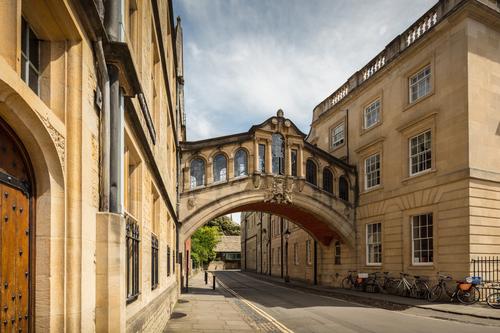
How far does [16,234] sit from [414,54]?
19.1 meters

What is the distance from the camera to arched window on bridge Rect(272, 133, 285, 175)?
72.5 feet

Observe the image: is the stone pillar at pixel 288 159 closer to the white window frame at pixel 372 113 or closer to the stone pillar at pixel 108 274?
the white window frame at pixel 372 113

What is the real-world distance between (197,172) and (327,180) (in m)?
7.55

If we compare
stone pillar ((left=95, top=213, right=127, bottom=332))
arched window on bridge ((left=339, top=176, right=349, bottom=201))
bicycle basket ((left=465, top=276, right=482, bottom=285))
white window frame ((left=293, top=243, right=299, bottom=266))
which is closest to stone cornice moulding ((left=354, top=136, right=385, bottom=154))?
arched window on bridge ((left=339, top=176, right=349, bottom=201))

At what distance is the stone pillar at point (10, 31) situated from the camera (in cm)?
249

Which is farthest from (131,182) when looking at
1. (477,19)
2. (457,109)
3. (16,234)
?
(477,19)

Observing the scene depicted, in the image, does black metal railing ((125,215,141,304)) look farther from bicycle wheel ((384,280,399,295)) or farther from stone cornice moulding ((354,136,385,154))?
stone cornice moulding ((354,136,385,154))

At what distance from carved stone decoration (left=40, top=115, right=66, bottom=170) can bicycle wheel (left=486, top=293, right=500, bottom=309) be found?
14342 millimetres

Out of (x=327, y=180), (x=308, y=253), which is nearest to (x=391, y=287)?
(x=327, y=180)

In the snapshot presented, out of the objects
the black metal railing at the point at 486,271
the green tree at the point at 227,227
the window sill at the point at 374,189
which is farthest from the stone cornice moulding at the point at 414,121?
the green tree at the point at 227,227

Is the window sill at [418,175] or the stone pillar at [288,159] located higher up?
the stone pillar at [288,159]

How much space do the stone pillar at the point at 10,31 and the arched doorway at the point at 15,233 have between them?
0.45m

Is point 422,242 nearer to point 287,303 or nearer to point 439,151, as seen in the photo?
point 439,151

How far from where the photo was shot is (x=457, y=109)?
52.1 feet
